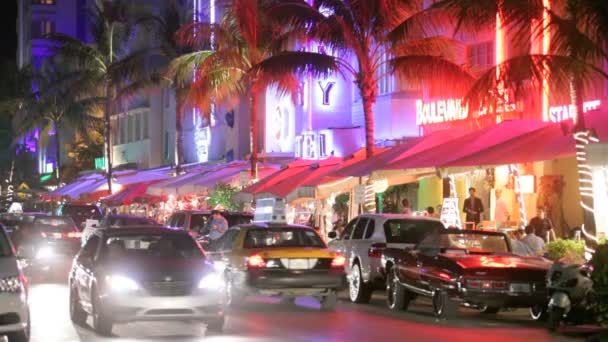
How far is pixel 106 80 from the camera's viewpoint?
63031 millimetres

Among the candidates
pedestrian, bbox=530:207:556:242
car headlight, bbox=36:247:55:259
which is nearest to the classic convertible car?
pedestrian, bbox=530:207:556:242

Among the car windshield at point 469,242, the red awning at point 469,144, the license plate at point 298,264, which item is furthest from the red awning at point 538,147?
the license plate at point 298,264

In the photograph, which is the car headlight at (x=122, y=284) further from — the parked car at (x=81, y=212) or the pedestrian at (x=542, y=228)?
the parked car at (x=81, y=212)

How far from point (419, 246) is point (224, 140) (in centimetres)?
3849

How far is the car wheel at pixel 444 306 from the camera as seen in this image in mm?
19125

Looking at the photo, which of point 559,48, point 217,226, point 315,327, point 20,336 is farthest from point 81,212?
point 20,336

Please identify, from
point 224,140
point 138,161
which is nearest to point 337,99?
point 224,140

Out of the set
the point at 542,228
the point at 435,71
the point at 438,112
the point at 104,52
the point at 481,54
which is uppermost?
the point at 104,52

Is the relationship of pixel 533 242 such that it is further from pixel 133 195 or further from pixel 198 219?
pixel 133 195

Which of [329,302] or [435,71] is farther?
[435,71]

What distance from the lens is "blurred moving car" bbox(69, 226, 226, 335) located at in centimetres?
1633

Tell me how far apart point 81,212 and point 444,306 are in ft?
90.9

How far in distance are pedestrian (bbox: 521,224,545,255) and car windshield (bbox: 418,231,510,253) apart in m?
2.28

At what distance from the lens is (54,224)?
3438cm
